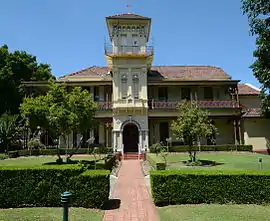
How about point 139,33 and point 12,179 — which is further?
point 139,33

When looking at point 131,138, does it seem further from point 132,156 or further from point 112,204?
point 112,204

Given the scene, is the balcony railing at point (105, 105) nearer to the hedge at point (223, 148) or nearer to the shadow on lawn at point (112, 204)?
the hedge at point (223, 148)

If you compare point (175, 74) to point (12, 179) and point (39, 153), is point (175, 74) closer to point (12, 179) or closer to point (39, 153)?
point (39, 153)

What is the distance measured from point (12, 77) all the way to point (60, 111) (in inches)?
931

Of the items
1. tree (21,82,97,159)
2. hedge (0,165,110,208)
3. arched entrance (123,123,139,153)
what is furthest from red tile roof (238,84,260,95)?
hedge (0,165,110,208)

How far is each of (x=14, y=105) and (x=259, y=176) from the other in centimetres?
3423

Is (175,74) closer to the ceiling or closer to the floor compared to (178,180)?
closer to the ceiling

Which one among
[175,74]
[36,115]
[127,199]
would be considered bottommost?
[127,199]

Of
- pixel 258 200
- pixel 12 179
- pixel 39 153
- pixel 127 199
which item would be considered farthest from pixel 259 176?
pixel 39 153

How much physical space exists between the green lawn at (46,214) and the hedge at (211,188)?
2.37 meters

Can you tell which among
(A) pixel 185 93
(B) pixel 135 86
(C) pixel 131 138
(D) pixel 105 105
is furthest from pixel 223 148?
(D) pixel 105 105

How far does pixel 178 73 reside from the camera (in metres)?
35.4

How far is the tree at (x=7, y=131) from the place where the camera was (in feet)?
97.0

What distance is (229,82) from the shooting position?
31.5 metres
